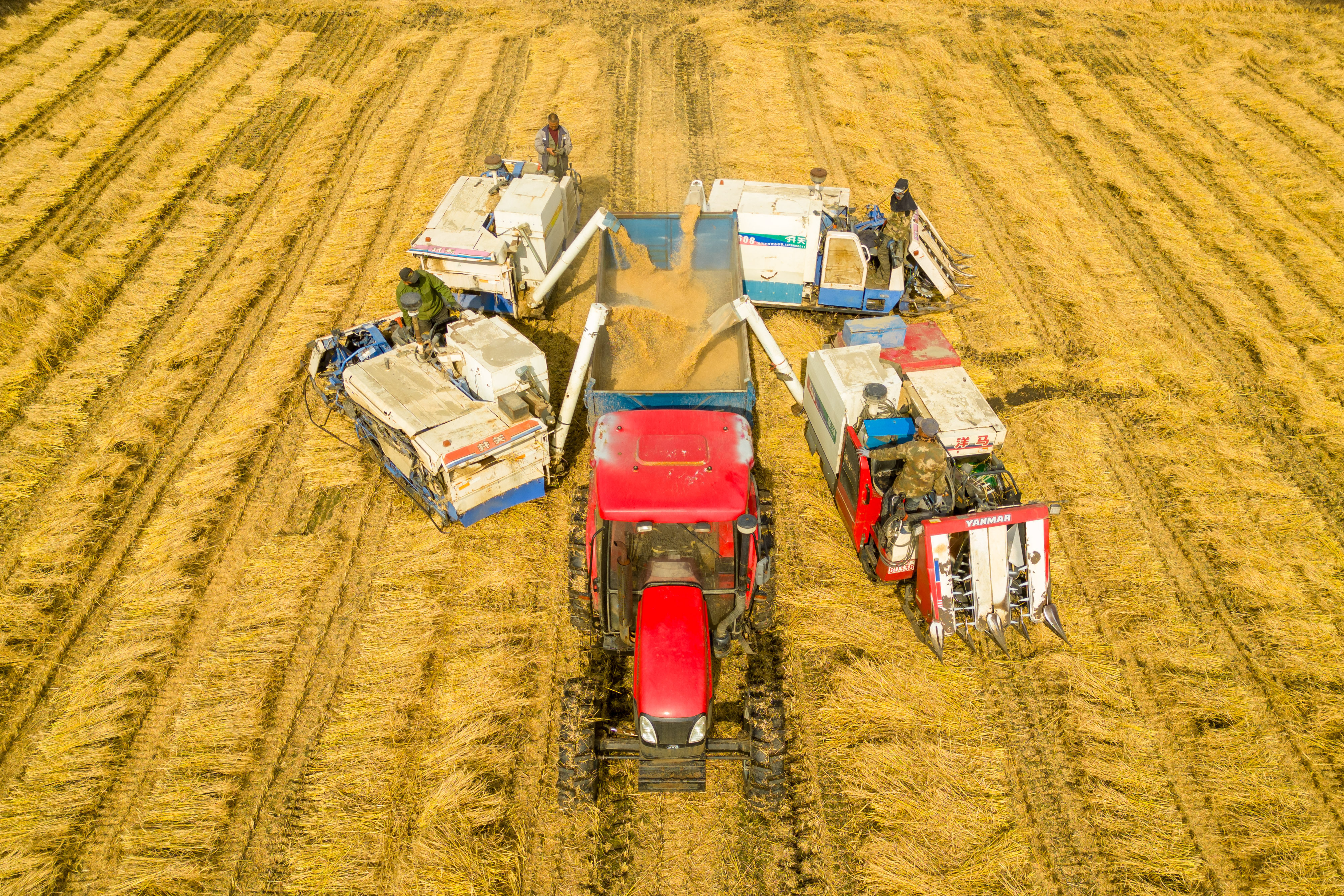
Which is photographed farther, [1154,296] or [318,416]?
[1154,296]

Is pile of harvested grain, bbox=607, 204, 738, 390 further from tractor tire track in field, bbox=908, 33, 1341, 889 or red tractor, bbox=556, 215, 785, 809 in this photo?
tractor tire track in field, bbox=908, 33, 1341, 889

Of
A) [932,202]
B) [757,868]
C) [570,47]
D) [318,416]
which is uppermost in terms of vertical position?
[570,47]

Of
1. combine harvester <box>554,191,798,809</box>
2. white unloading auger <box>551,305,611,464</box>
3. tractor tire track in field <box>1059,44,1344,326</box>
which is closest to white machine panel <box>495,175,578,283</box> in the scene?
white unloading auger <box>551,305,611,464</box>

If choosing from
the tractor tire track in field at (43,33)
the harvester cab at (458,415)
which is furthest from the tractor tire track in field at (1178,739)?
the tractor tire track in field at (43,33)

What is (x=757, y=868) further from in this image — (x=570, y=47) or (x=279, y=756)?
(x=570, y=47)

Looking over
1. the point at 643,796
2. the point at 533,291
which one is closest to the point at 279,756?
the point at 643,796

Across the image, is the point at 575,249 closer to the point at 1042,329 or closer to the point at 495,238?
the point at 495,238
